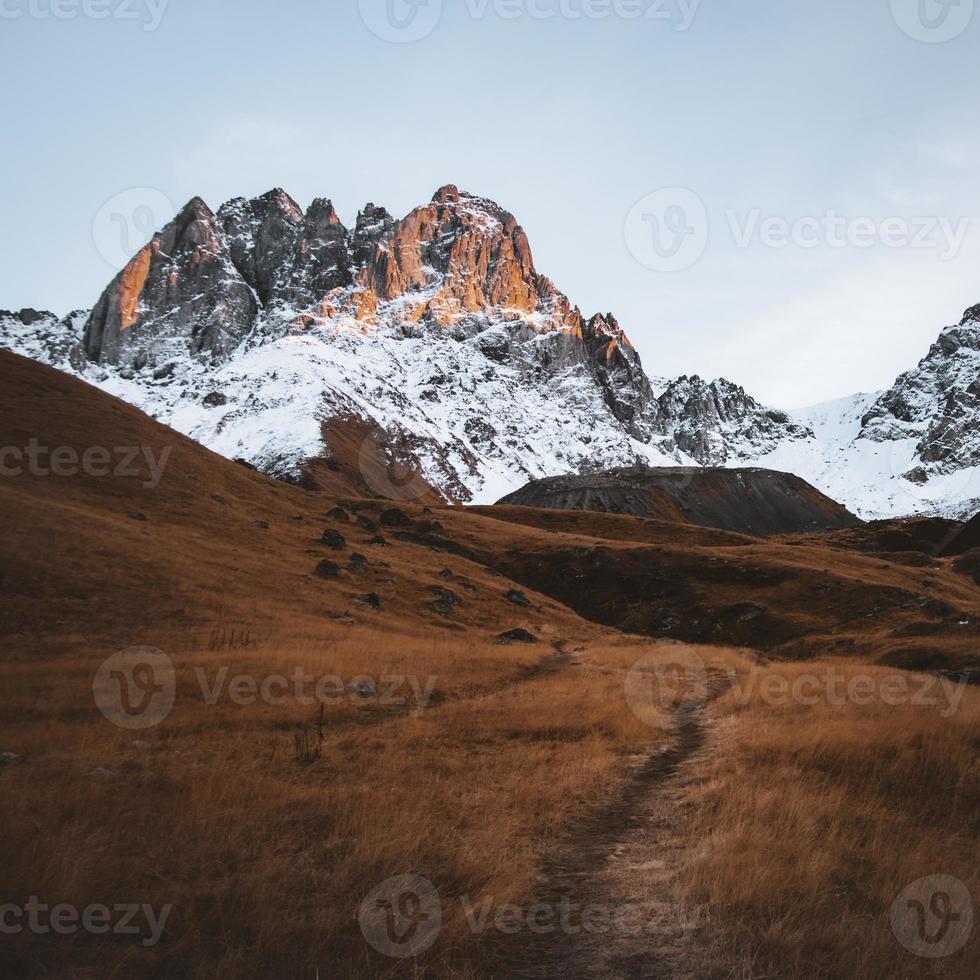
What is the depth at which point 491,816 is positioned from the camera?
29.7ft

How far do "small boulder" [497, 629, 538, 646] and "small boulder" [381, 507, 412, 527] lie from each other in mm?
38013

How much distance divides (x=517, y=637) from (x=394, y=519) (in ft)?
135

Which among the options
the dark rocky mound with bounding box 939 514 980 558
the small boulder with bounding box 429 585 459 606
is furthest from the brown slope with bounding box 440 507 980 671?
the dark rocky mound with bounding box 939 514 980 558

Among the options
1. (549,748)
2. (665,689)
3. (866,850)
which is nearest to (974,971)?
(866,850)

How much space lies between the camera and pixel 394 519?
77.1m

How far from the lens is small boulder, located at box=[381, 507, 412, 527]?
7583 cm

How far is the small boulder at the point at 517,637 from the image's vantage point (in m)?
37.0

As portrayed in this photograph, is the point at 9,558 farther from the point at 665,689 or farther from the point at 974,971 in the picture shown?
the point at 974,971

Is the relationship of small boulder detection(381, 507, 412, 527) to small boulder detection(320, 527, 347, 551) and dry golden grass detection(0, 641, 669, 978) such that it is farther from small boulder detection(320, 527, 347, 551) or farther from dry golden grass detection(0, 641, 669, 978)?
dry golden grass detection(0, 641, 669, 978)

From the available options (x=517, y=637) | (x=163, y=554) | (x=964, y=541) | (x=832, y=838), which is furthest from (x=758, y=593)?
(x=964, y=541)

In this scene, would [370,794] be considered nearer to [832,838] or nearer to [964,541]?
[832,838]

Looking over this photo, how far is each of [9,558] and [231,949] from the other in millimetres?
27465

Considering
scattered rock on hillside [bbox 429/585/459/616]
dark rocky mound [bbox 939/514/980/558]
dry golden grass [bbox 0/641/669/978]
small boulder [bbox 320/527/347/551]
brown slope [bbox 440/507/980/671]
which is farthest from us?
dark rocky mound [bbox 939/514/980/558]

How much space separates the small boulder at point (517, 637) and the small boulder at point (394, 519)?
38013 millimetres
